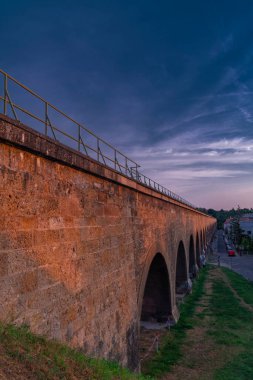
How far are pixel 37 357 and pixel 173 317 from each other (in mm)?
16977

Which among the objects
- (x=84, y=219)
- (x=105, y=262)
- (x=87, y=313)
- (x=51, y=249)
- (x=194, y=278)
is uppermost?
(x=84, y=219)

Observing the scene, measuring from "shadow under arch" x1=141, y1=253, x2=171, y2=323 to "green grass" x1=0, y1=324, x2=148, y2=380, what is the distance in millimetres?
13924

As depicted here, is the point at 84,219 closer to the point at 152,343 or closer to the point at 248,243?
the point at 152,343

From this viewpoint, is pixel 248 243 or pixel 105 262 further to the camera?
pixel 248 243

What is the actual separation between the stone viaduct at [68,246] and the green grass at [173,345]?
13.6ft

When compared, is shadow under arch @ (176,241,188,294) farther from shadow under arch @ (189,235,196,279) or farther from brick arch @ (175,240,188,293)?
shadow under arch @ (189,235,196,279)

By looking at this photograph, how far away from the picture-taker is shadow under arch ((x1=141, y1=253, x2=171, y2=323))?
20406mm

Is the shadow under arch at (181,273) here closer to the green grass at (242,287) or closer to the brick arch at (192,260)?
the green grass at (242,287)

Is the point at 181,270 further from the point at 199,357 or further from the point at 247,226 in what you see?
the point at 247,226

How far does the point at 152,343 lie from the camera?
707 inches

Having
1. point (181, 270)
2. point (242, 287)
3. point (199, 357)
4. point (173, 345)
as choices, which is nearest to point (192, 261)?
point (242, 287)

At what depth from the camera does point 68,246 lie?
25.5 ft

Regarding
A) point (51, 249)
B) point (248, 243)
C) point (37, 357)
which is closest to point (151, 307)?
point (51, 249)

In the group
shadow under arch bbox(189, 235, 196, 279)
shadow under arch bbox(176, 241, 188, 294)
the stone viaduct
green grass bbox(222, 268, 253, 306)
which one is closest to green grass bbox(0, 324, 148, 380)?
the stone viaduct
